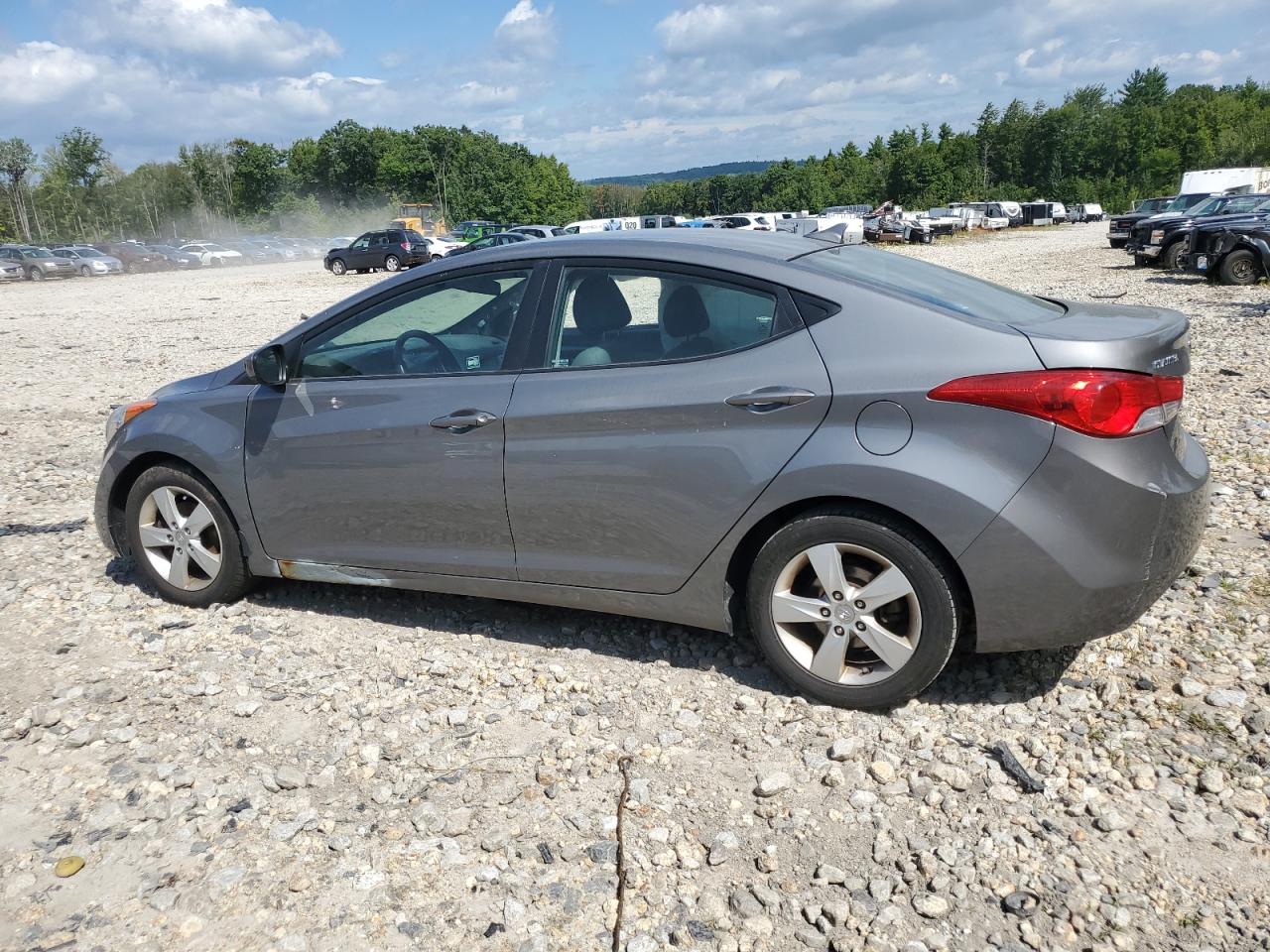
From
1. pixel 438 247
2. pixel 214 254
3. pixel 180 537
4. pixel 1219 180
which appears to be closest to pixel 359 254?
pixel 438 247

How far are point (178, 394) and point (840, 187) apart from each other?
112 meters

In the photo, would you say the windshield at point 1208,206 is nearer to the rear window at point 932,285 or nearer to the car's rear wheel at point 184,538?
the rear window at point 932,285

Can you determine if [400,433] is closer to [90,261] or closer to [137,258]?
[90,261]

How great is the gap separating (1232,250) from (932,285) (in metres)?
17.3

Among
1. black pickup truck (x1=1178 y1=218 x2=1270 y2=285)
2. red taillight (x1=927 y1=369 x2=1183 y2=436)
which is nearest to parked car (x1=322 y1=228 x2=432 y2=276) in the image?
black pickup truck (x1=1178 y1=218 x2=1270 y2=285)

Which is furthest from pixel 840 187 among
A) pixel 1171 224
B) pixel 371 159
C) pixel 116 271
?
pixel 1171 224

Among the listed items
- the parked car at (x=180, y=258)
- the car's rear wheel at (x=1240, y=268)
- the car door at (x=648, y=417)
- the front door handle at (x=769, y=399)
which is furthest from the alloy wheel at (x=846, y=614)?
the parked car at (x=180, y=258)

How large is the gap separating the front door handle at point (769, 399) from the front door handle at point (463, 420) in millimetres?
1011

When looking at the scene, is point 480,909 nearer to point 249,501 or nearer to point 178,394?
point 249,501

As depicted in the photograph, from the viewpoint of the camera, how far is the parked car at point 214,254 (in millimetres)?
57438

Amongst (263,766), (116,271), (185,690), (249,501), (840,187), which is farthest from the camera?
(840,187)

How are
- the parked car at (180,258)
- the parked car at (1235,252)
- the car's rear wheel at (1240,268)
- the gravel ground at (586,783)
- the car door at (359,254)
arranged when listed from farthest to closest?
1. the parked car at (180,258)
2. the car door at (359,254)
3. the car's rear wheel at (1240,268)
4. the parked car at (1235,252)
5. the gravel ground at (586,783)

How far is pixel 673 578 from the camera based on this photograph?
12.2 ft

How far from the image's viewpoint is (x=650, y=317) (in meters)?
3.87
